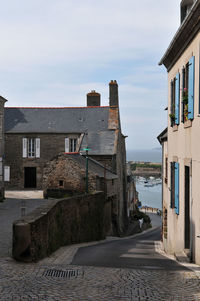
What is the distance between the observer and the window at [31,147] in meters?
30.3

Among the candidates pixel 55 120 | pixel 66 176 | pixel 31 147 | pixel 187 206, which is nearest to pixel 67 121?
pixel 55 120

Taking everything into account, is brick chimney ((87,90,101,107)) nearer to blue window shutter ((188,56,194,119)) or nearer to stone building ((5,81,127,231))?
stone building ((5,81,127,231))

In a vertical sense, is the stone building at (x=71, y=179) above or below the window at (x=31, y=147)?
below

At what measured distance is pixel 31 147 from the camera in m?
30.5

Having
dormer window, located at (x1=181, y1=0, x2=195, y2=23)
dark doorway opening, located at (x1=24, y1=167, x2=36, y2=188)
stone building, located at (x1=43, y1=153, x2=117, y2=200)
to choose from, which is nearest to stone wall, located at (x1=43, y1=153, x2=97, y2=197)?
stone building, located at (x1=43, y1=153, x2=117, y2=200)

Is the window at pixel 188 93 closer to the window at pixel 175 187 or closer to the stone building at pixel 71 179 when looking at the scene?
the window at pixel 175 187

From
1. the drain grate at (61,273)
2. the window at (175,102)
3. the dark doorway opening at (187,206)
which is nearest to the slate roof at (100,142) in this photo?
the window at (175,102)

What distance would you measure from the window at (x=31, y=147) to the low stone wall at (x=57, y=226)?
12609mm

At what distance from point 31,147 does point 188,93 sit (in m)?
21.6

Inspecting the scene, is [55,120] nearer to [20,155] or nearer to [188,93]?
[20,155]

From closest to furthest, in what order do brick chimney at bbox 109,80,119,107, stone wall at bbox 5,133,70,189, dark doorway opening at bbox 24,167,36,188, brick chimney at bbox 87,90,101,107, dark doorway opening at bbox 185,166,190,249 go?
dark doorway opening at bbox 185,166,190,249, stone wall at bbox 5,133,70,189, dark doorway opening at bbox 24,167,36,188, brick chimney at bbox 109,80,119,107, brick chimney at bbox 87,90,101,107

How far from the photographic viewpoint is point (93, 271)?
27.0 ft

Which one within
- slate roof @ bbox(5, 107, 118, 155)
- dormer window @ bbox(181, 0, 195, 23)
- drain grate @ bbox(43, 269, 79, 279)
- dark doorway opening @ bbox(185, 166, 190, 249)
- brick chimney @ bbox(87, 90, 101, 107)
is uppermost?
brick chimney @ bbox(87, 90, 101, 107)

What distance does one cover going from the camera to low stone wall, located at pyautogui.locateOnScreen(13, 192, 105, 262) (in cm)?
896
